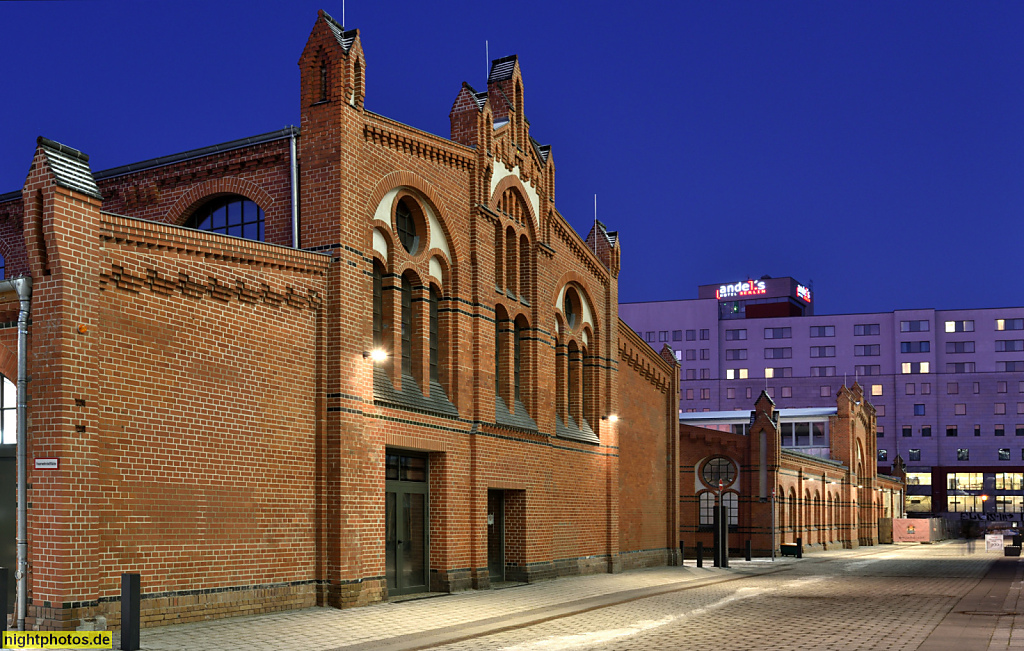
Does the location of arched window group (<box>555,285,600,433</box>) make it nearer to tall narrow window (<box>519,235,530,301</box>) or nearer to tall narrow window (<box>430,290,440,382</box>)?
tall narrow window (<box>519,235,530,301</box>)

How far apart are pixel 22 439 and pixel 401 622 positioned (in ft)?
21.6

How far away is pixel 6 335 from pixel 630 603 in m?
13.2

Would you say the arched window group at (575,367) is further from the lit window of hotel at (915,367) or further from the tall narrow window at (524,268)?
the lit window of hotel at (915,367)

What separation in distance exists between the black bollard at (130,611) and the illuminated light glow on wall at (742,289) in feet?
433

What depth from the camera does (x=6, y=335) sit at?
1560 cm

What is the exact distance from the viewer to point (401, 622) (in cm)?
1752

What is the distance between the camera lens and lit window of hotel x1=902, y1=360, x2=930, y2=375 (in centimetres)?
12769

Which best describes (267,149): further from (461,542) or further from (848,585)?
(848,585)

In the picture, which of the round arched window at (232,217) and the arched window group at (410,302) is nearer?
the round arched window at (232,217)

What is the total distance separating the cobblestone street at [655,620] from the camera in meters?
15.3

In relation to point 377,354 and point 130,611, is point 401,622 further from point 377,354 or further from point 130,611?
point 377,354

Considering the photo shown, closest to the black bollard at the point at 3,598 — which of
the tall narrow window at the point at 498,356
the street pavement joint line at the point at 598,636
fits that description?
the street pavement joint line at the point at 598,636

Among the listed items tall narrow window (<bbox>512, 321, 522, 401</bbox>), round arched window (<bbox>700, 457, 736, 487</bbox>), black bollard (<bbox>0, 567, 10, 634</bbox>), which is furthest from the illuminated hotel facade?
black bollard (<bbox>0, 567, 10, 634</bbox>)

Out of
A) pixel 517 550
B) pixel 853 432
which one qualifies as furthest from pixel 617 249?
pixel 853 432
